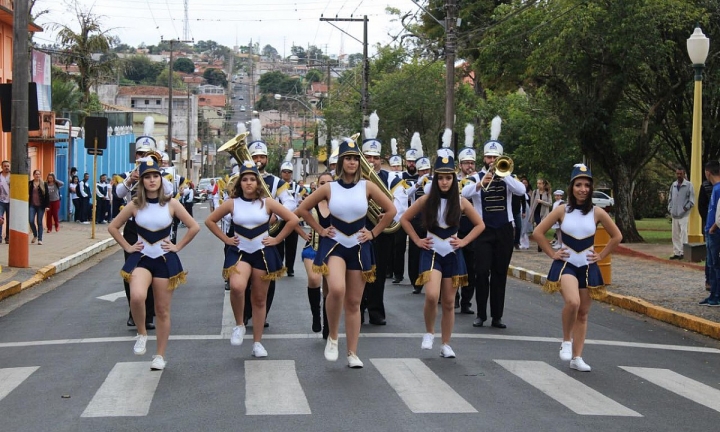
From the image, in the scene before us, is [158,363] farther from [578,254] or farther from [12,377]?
[578,254]

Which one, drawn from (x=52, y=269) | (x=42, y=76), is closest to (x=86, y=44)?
(x=42, y=76)

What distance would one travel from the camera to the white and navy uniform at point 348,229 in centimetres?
996

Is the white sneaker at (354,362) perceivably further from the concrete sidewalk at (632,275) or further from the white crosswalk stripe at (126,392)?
the concrete sidewalk at (632,275)

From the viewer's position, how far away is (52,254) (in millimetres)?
22781

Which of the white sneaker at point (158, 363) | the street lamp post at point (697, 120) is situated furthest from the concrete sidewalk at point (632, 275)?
the white sneaker at point (158, 363)

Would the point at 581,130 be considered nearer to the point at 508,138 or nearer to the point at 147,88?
the point at 508,138

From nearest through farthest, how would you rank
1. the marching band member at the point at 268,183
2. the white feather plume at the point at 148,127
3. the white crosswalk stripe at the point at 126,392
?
the white crosswalk stripe at the point at 126,392 → the marching band member at the point at 268,183 → the white feather plume at the point at 148,127

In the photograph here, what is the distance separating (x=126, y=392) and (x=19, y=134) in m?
11.4

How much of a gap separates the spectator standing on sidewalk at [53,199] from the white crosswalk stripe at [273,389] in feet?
66.8

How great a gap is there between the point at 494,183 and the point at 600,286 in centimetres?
305

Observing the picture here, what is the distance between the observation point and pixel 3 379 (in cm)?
933

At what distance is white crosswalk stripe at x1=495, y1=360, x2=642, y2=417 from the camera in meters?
8.26

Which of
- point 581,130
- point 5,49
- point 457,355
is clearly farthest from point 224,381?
point 5,49

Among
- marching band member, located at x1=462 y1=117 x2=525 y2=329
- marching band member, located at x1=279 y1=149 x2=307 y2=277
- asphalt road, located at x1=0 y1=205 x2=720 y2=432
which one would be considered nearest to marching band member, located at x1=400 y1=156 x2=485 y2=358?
asphalt road, located at x1=0 y1=205 x2=720 y2=432
